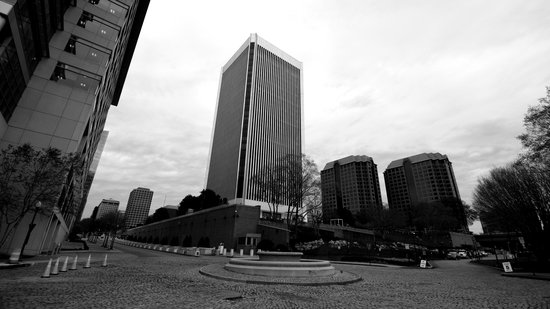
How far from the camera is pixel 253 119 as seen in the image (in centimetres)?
9794

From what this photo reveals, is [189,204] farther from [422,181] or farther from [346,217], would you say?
[422,181]

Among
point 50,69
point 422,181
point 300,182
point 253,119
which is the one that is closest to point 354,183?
point 422,181

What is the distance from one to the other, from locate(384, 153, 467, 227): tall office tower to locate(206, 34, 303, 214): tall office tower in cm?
5305

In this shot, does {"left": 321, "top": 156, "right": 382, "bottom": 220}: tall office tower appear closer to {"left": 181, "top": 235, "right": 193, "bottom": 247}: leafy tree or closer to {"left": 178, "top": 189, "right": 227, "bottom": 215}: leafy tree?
{"left": 178, "top": 189, "right": 227, "bottom": 215}: leafy tree

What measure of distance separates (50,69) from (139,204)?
187219mm

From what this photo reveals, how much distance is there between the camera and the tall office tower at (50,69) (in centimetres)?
1675

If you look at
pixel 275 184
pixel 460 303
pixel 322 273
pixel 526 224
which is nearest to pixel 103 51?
pixel 275 184

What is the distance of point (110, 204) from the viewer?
182 meters

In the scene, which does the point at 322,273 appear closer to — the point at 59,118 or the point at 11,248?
the point at 11,248

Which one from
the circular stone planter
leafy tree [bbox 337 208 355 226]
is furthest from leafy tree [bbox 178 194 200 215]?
the circular stone planter

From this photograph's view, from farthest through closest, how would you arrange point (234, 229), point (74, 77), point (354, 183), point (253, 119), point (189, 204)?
point (354, 183) → point (253, 119) → point (189, 204) → point (234, 229) → point (74, 77)

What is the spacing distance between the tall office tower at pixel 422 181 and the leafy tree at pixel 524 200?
82953 mm

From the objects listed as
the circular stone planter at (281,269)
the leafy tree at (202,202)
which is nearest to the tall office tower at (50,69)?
the circular stone planter at (281,269)

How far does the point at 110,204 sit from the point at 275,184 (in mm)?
187129
